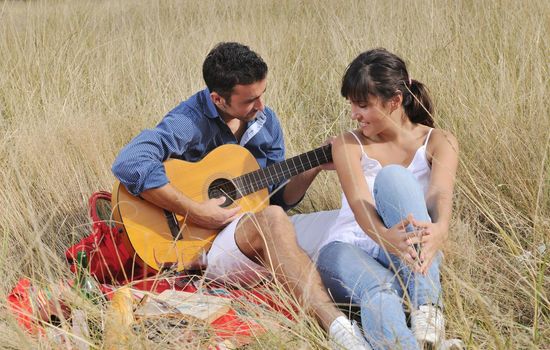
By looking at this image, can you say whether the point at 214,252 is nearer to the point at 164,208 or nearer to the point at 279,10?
the point at 164,208

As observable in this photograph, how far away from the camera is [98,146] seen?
3994 mm

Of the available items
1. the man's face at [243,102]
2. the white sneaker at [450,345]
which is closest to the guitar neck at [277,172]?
the man's face at [243,102]

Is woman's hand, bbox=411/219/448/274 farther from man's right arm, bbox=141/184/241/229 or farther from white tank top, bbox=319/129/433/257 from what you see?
man's right arm, bbox=141/184/241/229

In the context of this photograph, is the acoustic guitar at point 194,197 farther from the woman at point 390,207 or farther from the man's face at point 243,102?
the woman at point 390,207

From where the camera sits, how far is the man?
2.81m

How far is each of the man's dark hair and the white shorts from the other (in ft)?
1.91

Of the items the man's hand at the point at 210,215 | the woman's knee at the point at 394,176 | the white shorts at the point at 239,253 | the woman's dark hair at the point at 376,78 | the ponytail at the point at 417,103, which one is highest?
the woman's dark hair at the point at 376,78

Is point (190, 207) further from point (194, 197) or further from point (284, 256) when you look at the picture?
point (284, 256)

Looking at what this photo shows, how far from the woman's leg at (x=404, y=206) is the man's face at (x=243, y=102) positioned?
876mm

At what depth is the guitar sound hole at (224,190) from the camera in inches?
132

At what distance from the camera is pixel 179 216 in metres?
3.23

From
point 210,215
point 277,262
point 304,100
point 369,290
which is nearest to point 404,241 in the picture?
point 369,290

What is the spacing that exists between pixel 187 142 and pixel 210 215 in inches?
13.6

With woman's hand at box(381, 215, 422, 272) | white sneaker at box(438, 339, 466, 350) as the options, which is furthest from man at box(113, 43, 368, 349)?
white sneaker at box(438, 339, 466, 350)
